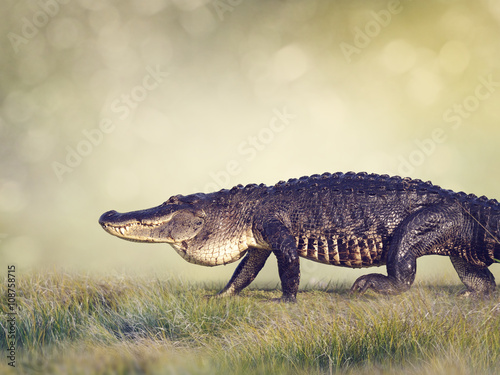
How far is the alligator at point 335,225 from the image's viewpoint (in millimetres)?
6602

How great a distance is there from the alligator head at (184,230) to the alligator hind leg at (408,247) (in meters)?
1.84

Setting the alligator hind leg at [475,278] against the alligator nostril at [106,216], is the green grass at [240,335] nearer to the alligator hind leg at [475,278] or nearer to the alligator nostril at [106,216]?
the alligator hind leg at [475,278]

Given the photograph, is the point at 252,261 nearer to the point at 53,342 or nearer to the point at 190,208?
the point at 190,208

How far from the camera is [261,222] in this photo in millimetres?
6863

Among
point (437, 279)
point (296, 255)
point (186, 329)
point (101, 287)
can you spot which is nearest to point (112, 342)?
point (186, 329)

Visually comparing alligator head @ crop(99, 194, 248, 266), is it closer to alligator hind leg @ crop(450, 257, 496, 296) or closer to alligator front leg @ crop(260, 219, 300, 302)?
alligator front leg @ crop(260, 219, 300, 302)

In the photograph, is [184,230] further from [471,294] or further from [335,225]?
[471,294]

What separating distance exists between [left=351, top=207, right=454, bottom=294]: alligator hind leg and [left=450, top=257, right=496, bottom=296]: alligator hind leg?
932mm

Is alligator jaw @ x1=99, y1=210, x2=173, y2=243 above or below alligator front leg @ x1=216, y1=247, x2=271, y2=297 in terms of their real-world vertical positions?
above

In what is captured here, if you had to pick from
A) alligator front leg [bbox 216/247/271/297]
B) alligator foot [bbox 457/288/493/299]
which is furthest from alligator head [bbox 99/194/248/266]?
alligator foot [bbox 457/288/493/299]

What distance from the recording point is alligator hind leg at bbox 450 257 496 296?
7324 millimetres

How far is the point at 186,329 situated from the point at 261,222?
1881mm

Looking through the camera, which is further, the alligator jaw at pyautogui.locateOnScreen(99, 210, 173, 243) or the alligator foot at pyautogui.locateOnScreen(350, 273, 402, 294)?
the alligator jaw at pyautogui.locateOnScreen(99, 210, 173, 243)

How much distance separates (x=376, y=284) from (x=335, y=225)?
93cm
